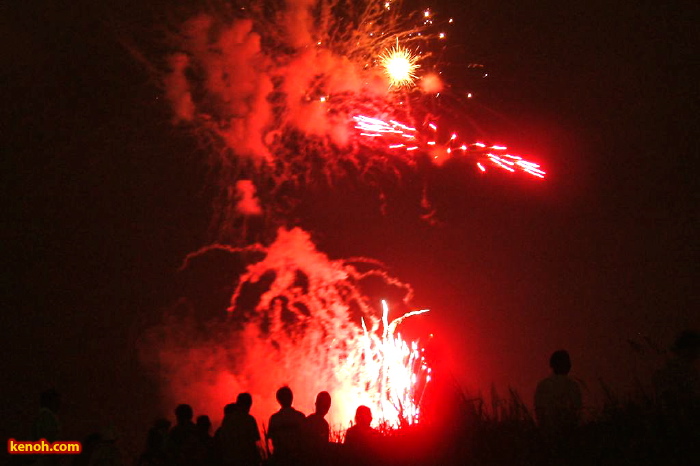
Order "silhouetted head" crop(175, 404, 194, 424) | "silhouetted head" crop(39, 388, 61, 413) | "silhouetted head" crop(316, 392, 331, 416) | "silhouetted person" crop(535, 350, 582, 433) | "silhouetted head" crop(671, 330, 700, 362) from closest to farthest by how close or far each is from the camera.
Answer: "silhouetted person" crop(535, 350, 582, 433), "silhouetted head" crop(671, 330, 700, 362), "silhouetted head" crop(316, 392, 331, 416), "silhouetted head" crop(175, 404, 194, 424), "silhouetted head" crop(39, 388, 61, 413)

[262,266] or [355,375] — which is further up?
[262,266]

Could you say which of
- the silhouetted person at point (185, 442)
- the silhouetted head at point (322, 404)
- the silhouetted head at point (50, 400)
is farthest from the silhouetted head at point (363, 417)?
the silhouetted head at point (50, 400)

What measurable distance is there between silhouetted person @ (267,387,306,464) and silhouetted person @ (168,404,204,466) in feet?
2.40

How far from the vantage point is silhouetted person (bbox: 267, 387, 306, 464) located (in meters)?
5.33

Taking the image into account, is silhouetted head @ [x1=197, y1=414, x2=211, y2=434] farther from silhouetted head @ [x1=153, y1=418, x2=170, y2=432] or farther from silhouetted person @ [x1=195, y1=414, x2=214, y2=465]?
silhouetted head @ [x1=153, y1=418, x2=170, y2=432]

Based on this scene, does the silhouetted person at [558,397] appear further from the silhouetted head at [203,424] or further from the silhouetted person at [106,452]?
the silhouetted person at [106,452]

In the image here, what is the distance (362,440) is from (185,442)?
1.77 m

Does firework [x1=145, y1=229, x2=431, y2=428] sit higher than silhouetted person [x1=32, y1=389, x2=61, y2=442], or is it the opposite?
firework [x1=145, y1=229, x2=431, y2=428]

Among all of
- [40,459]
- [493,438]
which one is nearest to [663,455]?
[493,438]

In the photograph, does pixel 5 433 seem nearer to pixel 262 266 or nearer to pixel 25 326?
pixel 25 326

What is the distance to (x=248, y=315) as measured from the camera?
14.8m

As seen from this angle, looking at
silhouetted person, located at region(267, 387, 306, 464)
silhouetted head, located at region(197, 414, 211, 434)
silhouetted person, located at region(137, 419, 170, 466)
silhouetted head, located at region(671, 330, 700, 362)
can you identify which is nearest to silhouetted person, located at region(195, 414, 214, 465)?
silhouetted head, located at region(197, 414, 211, 434)

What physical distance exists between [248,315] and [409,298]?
12.5 feet

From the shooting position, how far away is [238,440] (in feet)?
19.0
